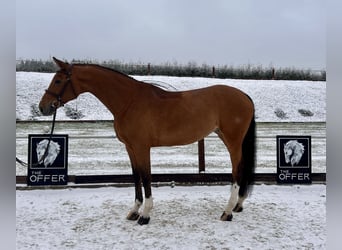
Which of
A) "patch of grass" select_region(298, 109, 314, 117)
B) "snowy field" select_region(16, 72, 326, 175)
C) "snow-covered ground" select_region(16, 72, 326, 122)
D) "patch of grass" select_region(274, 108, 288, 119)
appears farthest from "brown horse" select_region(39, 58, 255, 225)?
"patch of grass" select_region(298, 109, 314, 117)

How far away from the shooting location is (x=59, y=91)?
3.91 m

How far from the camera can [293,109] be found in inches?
748

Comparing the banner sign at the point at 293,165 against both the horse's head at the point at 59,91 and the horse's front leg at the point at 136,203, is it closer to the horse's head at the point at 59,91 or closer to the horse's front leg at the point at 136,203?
A: the horse's front leg at the point at 136,203

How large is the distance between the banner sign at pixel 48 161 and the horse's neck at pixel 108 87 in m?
1.90

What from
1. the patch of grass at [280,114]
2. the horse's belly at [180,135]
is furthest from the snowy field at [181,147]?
the horse's belly at [180,135]

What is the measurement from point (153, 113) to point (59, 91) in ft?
3.72

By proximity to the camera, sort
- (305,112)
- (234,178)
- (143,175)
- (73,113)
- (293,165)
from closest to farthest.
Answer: (143,175)
(234,178)
(293,165)
(73,113)
(305,112)

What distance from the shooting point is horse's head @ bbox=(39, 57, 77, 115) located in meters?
3.87

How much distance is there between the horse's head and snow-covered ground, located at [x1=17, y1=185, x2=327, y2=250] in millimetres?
1441

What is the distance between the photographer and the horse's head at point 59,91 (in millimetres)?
3873

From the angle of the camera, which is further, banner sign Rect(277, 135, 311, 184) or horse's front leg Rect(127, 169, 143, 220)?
banner sign Rect(277, 135, 311, 184)

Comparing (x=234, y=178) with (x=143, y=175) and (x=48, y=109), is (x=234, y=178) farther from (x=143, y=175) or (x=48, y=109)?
(x=48, y=109)

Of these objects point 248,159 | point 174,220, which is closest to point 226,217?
point 174,220

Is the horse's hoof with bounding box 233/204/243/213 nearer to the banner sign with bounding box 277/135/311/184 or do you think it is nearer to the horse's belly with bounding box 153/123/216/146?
the horse's belly with bounding box 153/123/216/146
